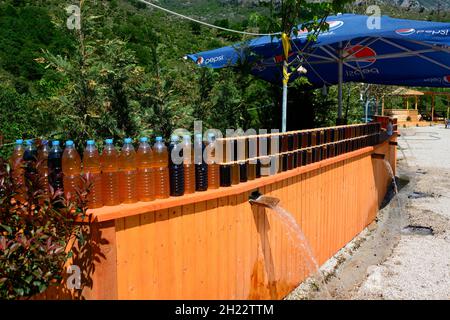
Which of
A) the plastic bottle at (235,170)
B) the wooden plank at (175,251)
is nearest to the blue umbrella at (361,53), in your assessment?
the plastic bottle at (235,170)

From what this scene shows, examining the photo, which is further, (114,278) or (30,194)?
(114,278)

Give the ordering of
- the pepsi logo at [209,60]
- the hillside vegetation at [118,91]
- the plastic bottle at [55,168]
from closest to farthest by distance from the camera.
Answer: the plastic bottle at [55,168] < the hillside vegetation at [118,91] < the pepsi logo at [209,60]

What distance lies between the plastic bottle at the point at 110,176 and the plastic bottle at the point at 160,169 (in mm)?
270

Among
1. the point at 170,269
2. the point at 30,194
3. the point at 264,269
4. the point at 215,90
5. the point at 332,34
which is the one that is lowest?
the point at 264,269

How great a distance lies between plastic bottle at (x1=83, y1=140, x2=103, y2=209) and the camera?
245cm

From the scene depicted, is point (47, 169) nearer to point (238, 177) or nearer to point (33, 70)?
point (238, 177)

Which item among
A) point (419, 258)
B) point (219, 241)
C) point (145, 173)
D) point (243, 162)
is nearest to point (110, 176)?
point (145, 173)

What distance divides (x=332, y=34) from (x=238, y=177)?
355 cm

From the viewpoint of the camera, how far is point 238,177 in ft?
11.3

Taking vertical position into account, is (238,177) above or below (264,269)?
above

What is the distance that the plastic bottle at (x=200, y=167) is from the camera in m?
3.03

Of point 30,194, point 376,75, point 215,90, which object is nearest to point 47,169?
point 30,194

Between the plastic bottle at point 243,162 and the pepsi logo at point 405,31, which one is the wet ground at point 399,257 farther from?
the pepsi logo at point 405,31

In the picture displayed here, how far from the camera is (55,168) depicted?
7.95 ft
